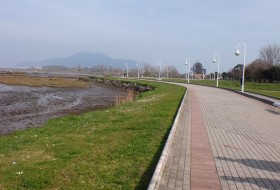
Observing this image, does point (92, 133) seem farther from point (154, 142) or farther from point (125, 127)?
point (154, 142)

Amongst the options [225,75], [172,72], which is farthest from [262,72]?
[172,72]

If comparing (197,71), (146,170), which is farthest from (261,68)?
(146,170)

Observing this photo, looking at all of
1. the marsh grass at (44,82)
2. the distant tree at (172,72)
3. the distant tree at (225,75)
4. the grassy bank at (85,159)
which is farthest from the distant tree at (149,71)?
the grassy bank at (85,159)

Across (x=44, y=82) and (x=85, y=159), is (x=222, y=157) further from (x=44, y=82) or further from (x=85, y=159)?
(x=44, y=82)

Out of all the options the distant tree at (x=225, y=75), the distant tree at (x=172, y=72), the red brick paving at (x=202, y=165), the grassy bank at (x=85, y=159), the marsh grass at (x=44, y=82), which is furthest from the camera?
the distant tree at (x=172, y=72)

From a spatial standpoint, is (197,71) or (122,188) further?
(197,71)

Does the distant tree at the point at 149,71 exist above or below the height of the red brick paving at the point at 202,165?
above

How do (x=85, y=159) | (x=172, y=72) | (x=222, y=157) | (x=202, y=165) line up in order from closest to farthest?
(x=202, y=165)
(x=85, y=159)
(x=222, y=157)
(x=172, y=72)

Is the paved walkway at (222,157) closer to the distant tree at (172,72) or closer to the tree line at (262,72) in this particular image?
the tree line at (262,72)

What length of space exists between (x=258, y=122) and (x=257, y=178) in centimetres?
806

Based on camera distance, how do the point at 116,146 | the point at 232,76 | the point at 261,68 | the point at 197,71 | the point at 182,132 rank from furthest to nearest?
the point at 197,71, the point at 232,76, the point at 261,68, the point at 182,132, the point at 116,146

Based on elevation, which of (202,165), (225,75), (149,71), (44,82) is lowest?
(44,82)

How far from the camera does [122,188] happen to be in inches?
222

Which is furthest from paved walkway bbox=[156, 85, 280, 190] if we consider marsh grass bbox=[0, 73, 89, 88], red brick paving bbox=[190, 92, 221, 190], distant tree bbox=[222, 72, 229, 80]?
distant tree bbox=[222, 72, 229, 80]
